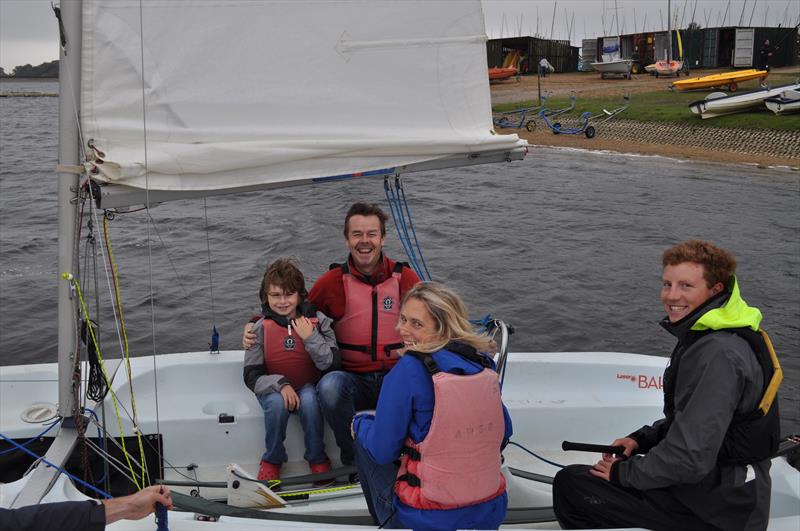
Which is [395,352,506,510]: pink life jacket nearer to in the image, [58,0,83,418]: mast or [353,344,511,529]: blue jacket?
[353,344,511,529]: blue jacket

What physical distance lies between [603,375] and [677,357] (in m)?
1.58

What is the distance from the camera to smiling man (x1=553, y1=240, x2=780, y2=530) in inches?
89.6

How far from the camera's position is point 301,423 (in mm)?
3320

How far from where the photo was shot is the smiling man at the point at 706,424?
2.28 metres

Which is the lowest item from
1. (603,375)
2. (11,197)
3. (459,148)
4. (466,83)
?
(603,375)

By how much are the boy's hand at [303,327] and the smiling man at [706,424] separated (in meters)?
1.27

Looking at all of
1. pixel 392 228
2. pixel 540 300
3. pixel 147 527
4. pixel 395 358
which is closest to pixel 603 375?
pixel 395 358

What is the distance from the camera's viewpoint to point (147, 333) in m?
8.12

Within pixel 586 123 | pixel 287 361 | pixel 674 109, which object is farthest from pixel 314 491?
pixel 674 109

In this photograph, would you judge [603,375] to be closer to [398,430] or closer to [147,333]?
[398,430]

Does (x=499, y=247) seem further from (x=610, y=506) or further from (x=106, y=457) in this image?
(x=610, y=506)

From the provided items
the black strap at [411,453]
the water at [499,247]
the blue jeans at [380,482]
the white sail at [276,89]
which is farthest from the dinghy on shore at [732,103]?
the black strap at [411,453]

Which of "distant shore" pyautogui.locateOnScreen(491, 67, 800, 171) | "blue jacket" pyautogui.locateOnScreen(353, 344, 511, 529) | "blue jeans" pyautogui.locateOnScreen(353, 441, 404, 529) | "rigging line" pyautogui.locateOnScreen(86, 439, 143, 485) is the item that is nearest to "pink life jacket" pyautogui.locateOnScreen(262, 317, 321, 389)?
"rigging line" pyautogui.locateOnScreen(86, 439, 143, 485)

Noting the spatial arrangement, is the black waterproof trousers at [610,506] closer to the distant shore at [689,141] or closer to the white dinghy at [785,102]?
the distant shore at [689,141]
